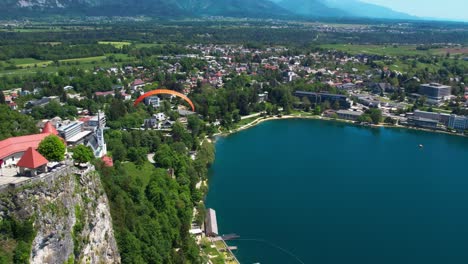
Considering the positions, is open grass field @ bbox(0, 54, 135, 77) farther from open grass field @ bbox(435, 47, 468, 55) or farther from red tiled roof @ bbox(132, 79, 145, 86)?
open grass field @ bbox(435, 47, 468, 55)

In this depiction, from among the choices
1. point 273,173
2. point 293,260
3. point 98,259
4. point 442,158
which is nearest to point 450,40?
point 442,158

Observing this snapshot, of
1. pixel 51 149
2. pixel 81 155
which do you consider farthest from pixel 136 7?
pixel 51 149

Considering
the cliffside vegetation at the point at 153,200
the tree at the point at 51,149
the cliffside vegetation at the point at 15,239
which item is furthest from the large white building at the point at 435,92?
the cliffside vegetation at the point at 15,239

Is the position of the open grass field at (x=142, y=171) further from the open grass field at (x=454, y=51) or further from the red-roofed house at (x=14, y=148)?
the open grass field at (x=454, y=51)

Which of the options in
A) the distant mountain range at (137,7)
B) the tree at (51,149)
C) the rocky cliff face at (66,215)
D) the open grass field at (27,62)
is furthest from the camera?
the distant mountain range at (137,7)

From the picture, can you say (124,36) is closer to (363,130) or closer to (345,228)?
(363,130)
